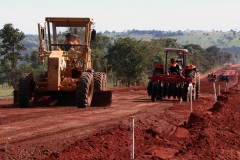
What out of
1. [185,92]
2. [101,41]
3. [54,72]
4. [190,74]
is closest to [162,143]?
[54,72]

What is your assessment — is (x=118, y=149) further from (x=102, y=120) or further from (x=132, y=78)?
(x=132, y=78)

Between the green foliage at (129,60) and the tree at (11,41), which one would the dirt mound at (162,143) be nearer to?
the tree at (11,41)

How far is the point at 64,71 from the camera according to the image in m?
17.8

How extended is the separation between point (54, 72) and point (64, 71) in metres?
1.21

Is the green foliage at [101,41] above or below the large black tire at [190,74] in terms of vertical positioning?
above

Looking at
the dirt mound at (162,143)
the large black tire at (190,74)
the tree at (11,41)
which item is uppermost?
the tree at (11,41)

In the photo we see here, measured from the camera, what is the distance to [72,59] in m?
18.3

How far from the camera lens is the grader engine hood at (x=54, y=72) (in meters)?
16.5

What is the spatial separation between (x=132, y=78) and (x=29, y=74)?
38691mm

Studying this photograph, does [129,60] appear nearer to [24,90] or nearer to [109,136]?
[24,90]

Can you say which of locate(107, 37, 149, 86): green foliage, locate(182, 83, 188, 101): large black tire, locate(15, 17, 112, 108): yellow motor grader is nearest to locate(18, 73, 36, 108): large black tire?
locate(15, 17, 112, 108): yellow motor grader

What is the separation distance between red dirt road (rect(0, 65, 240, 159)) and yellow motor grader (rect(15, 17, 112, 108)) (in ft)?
5.44

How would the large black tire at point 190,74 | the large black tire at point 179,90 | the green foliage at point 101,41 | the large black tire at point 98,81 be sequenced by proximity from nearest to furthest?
the large black tire at point 98,81 → the large black tire at point 179,90 → the large black tire at point 190,74 → the green foliage at point 101,41

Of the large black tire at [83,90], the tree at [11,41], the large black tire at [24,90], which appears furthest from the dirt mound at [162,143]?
the tree at [11,41]
